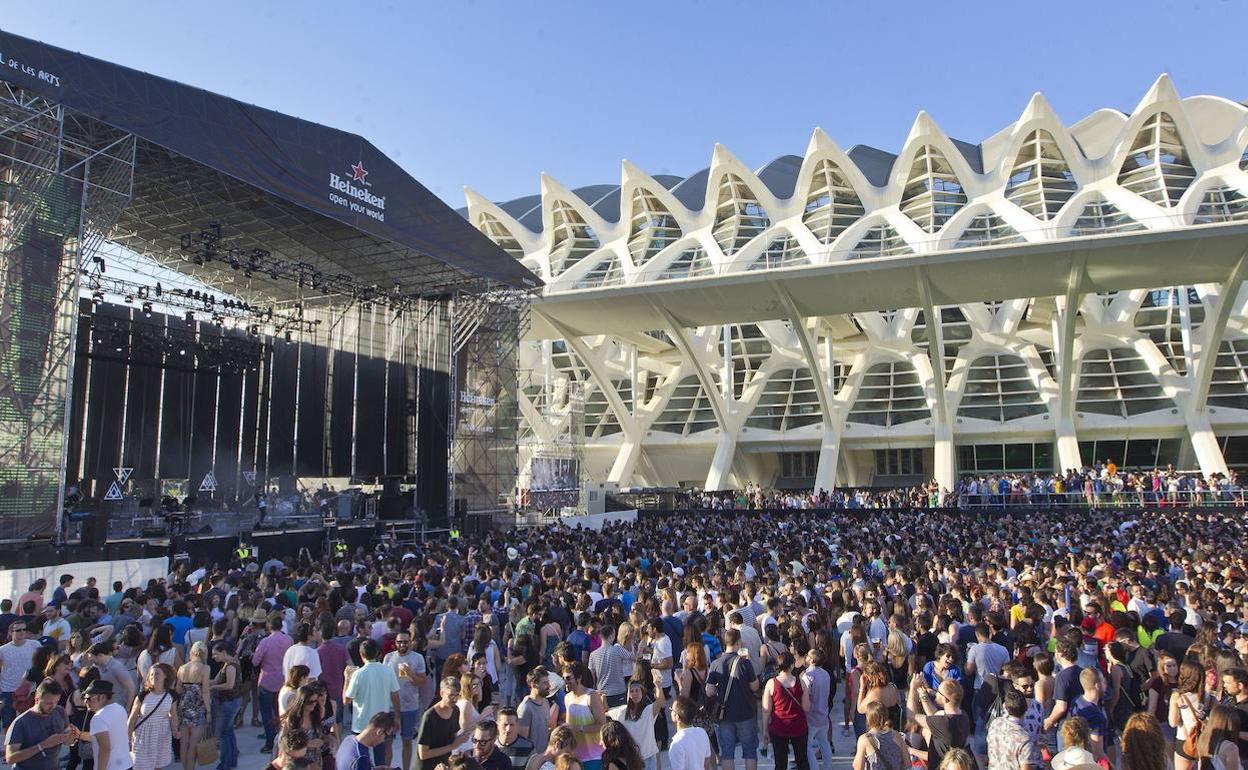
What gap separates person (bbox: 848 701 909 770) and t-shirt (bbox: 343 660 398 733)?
10.4 ft

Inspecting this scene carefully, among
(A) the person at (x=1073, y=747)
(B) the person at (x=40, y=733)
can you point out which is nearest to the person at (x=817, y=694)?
(A) the person at (x=1073, y=747)

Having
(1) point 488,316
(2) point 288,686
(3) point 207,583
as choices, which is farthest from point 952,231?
(2) point 288,686

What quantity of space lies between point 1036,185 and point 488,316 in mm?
29383

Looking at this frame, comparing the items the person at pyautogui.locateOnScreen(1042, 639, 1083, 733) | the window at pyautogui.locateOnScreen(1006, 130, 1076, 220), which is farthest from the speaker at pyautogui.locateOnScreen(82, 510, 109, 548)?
the window at pyautogui.locateOnScreen(1006, 130, 1076, 220)

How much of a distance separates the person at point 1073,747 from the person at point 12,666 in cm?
A: 683

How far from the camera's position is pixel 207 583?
35.1 feet

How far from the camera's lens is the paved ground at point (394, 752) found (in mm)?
7152

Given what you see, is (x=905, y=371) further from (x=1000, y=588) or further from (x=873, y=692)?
(x=873, y=692)

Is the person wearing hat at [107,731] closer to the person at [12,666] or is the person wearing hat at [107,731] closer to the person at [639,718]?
the person at [12,666]

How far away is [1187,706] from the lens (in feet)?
16.6

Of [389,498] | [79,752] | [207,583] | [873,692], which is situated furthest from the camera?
[389,498]

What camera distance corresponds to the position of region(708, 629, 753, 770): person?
6.03 m

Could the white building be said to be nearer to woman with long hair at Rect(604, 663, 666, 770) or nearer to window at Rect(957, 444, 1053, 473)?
window at Rect(957, 444, 1053, 473)

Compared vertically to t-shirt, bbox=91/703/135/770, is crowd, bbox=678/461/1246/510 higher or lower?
higher
